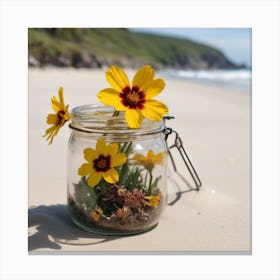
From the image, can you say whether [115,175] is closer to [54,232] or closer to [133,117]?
[133,117]

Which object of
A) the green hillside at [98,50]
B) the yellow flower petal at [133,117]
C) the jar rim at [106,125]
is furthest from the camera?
the green hillside at [98,50]

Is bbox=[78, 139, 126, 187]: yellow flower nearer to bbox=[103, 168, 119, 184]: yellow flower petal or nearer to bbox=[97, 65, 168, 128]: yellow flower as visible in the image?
bbox=[103, 168, 119, 184]: yellow flower petal

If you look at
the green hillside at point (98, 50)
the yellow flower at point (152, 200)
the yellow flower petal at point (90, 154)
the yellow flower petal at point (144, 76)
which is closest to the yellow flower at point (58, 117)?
the yellow flower petal at point (90, 154)

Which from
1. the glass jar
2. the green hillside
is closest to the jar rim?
the glass jar

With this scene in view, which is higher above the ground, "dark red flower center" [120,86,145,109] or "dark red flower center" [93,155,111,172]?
"dark red flower center" [120,86,145,109]

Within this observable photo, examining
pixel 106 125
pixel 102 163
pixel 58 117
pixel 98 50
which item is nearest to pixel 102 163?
pixel 102 163

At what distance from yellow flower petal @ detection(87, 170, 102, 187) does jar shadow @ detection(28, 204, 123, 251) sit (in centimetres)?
20

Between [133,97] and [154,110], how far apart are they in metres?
0.07

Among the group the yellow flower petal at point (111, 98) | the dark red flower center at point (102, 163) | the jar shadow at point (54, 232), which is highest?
the yellow flower petal at point (111, 98)

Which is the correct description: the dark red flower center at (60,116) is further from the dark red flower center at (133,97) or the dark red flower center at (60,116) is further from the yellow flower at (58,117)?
the dark red flower center at (133,97)

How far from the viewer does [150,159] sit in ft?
4.73

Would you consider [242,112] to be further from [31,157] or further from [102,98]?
Result: [102,98]

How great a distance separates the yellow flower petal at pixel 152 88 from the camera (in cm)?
127

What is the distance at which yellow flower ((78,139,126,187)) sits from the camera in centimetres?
128
